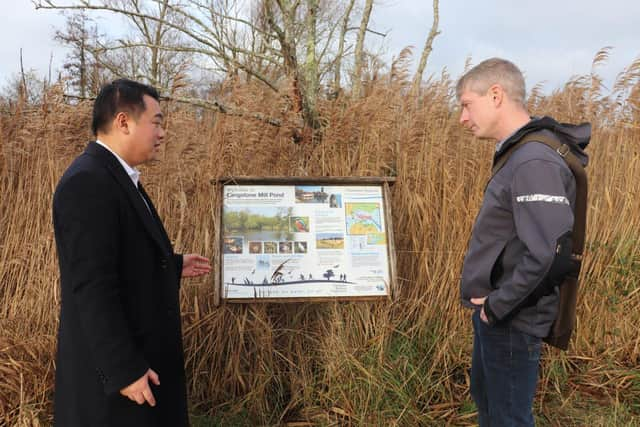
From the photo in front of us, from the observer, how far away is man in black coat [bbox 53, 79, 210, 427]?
4.83ft

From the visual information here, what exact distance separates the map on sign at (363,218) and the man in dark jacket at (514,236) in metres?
1.17

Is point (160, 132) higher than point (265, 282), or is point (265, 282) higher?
point (160, 132)

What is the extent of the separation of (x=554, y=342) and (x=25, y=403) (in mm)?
2646

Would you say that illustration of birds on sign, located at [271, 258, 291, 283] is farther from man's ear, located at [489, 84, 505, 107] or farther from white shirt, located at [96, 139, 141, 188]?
man's ear, located at [489, 84, 505, 107]

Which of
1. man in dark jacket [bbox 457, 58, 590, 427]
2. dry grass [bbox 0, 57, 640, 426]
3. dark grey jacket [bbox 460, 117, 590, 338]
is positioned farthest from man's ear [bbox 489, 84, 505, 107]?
dry grass [bbox 0, 57, 640, 426]

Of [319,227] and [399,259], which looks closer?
[319,227]

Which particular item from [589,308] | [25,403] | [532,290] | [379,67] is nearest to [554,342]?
[532,290]

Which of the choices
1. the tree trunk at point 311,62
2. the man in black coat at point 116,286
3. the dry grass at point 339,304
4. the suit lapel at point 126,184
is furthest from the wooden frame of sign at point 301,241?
the tree trunk at point 311,62

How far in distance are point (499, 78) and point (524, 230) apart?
60 cm

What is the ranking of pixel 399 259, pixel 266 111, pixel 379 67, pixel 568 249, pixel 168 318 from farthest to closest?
pixel 379 67, pixel 266 111, pixel 399 259, pixel 168 318, pixel 568 249

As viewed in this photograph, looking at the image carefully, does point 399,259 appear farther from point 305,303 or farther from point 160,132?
point 160,132

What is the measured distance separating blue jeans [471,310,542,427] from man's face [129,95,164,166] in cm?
149

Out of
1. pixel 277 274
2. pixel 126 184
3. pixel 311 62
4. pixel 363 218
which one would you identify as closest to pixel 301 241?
pixel 277 274

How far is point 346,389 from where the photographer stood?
9.57 ft
